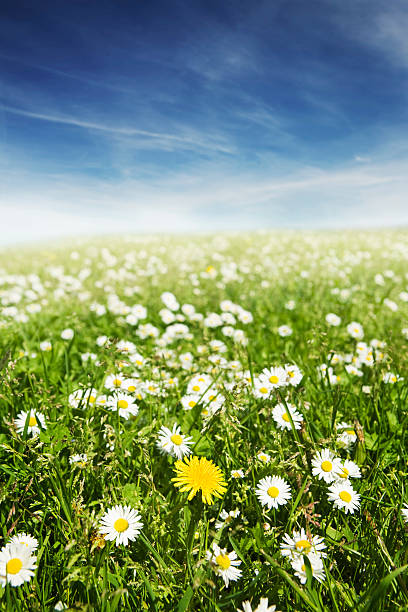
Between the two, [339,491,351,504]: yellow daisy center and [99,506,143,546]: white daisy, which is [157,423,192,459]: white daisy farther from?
[339,491,351,504]: yellow daisy center

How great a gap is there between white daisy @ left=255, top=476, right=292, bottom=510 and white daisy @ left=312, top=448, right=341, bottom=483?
0.53 feet

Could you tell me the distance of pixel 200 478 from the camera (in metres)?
1.55

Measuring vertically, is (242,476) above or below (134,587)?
above

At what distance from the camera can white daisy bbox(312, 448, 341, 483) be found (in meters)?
1.67

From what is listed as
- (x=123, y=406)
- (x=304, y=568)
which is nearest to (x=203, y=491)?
(x=304, y=568)

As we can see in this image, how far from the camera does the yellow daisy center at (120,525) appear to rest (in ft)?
4.76

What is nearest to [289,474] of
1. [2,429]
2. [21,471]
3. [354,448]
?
[354,448]

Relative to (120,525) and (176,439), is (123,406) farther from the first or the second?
(120,525)

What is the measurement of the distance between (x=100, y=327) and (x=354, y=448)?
120 inches

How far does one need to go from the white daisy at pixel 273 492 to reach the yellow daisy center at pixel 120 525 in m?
0.58

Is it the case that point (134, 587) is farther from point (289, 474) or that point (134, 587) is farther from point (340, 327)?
point (340, 327)

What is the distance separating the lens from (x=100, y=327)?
A: 420cm

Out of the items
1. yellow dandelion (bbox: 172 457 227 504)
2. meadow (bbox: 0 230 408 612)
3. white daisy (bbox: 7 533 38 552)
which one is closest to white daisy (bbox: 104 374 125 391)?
meadow (bbox: 0 230 408 612)

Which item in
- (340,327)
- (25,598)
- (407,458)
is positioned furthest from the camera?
(340,327)
